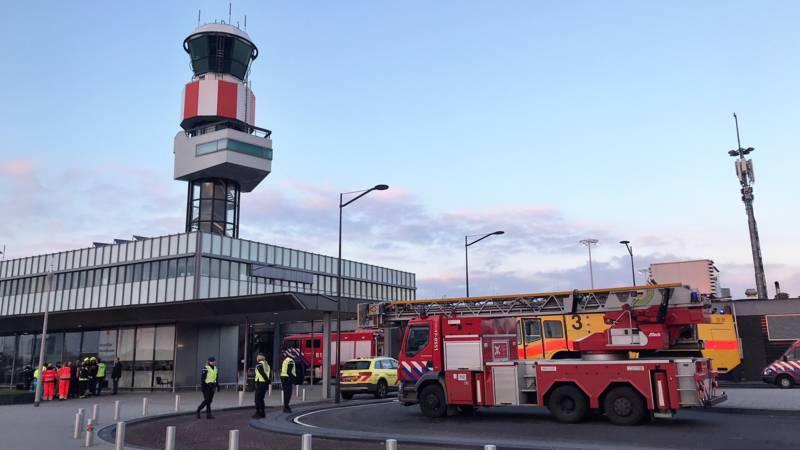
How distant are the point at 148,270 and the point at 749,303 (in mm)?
47966

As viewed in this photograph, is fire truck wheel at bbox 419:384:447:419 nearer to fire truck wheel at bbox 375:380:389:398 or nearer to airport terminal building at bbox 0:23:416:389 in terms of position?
fire truck wheel at bbox 375:380:389:398

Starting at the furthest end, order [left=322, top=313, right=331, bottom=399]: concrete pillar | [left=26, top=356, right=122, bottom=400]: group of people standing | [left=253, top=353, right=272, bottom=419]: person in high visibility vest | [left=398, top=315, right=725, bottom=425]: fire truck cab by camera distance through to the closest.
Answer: [left=26, top=356, right=122, bottom=400]: group of people standing
[left=322, top=313, right=331, bottom=399]: concrete pillar
[left=253, top=353, right=272, bottom=419]: person in high visibility vest
[left=398, top=315, right=725, bottom=425]: fire truck cab

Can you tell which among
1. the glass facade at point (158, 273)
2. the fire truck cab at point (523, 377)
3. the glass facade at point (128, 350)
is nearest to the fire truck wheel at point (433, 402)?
the fire truck cab at point (523, 377)

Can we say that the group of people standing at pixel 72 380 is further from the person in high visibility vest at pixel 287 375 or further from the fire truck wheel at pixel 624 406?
the fire truck wheel at pixel 624 406

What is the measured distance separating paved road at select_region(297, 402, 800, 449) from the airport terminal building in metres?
11.1

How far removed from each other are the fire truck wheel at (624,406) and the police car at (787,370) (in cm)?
1788

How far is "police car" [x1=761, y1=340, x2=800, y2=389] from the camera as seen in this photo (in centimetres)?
2898

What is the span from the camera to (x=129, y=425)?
17750 mm

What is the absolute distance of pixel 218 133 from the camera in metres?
66.3

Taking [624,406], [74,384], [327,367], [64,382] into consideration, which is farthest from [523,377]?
[74,384]

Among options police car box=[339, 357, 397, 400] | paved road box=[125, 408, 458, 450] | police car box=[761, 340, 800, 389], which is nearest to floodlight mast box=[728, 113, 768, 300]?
police car box=[761, 340, 800, 389]

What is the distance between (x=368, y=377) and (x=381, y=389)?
2.69ft

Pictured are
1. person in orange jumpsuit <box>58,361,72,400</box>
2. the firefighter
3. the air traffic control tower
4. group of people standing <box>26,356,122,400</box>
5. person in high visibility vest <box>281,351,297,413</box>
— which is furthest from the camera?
the air traffic control tower

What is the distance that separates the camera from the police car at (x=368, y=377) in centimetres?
2745
